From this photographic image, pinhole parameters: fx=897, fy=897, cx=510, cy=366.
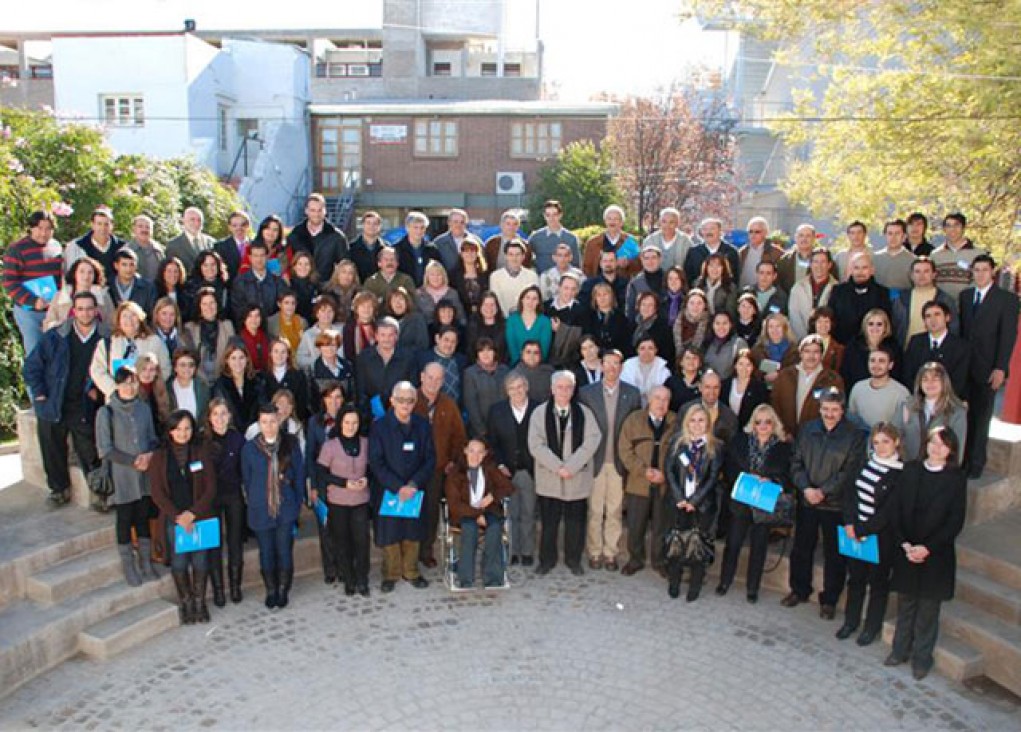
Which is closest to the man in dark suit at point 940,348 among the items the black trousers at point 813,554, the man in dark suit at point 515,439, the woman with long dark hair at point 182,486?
the black trousers at point 813,554

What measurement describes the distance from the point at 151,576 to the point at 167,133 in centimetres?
2358

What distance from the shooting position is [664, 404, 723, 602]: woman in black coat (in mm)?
7246

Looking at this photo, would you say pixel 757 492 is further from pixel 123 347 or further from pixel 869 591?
pixel 123 347

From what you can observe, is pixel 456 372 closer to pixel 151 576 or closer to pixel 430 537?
pixel 430 537

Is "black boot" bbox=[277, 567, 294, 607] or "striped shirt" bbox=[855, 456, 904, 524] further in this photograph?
"black boot" bbox=[277, 567, 294, 607]

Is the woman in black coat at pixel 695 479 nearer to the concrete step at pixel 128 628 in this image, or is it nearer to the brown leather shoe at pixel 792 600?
the brown leather shoe at pixel 792 600

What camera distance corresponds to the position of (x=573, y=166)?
26.7 meters

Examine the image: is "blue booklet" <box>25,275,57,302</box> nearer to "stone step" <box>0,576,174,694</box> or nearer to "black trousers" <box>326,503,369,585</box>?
"stone step" <box>0,576,174,694</box>

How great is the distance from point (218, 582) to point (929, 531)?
5340mm

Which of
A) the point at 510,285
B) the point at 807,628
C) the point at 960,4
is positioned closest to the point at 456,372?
the point at 510,285

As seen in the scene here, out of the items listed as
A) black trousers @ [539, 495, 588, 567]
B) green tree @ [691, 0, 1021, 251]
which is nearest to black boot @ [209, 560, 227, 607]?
black trousers @ [539, 495, 588, 567]

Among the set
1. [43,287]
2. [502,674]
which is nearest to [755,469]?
[502,674]

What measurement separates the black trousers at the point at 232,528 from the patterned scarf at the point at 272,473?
0.28 meters

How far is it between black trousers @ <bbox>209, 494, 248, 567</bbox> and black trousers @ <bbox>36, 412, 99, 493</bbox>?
1.40m
